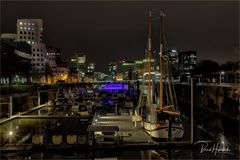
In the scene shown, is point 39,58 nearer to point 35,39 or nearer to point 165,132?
point 35,39

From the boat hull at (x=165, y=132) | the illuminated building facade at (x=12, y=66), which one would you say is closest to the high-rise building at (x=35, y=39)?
the illuminated building facade at (x=12, y=66)

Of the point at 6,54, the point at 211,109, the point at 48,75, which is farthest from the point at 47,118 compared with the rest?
the point at 48,75

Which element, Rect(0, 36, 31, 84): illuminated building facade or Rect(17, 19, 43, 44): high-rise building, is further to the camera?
Rect(17, 19, 43, 44): high-rise building

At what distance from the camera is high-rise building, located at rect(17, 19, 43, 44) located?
157125 mm

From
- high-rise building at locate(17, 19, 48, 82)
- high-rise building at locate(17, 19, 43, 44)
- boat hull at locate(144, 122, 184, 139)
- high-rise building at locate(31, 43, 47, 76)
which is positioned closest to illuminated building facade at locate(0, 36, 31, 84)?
high-rise building at locate(31, 43, 47, 76)

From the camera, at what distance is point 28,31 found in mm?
158875

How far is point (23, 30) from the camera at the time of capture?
520ft

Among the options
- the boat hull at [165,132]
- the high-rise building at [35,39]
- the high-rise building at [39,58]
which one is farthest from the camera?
the high-rise building at [35,39]

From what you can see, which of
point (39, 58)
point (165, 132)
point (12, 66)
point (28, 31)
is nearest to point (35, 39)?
point (28, 31)

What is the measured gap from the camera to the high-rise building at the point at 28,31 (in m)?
157

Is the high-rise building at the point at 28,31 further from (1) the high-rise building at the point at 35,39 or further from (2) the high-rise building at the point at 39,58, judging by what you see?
(2) the high-rise building at the point at 39,58

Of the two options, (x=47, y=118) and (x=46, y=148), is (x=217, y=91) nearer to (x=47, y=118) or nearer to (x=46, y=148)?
(x=47, y=118)

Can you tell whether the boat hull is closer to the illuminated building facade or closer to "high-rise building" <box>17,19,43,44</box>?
the illuminated building facade

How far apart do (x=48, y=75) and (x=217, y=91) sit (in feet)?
330
